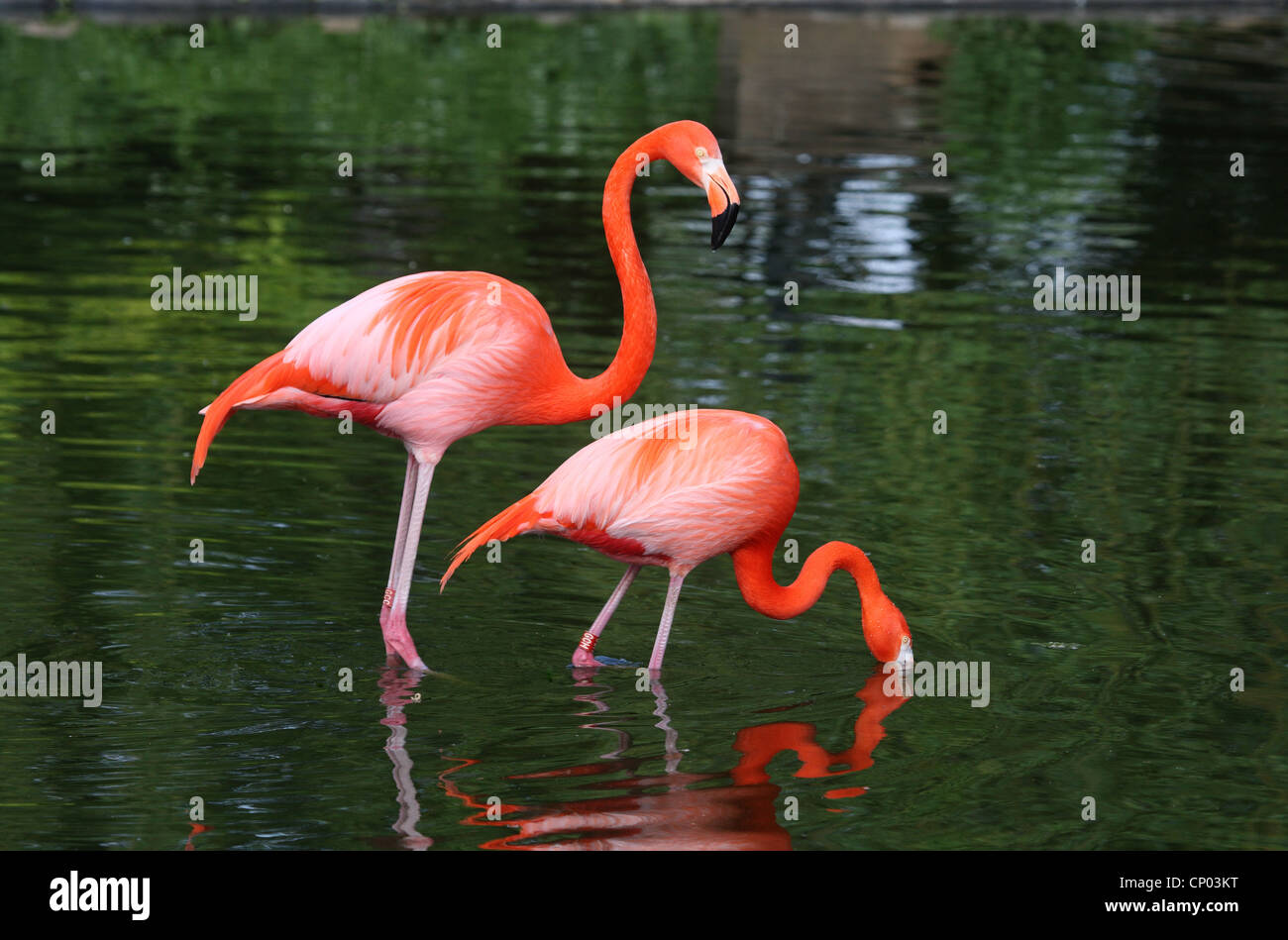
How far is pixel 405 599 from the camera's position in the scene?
6.71 metres

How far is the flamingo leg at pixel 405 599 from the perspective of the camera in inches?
263

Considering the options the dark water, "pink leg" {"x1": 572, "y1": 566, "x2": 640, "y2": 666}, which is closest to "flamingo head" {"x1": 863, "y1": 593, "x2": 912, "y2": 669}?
the dark water

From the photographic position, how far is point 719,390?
1054 cm

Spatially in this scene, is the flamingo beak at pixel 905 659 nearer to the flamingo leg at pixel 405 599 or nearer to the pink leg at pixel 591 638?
the pink leg at pixel 591 638

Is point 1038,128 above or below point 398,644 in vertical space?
above

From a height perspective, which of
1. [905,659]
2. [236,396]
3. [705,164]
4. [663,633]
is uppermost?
[705,164]

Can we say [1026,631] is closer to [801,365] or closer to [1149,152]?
[801,365]

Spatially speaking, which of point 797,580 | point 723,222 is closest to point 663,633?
point 797,580

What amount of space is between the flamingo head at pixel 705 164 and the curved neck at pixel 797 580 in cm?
112

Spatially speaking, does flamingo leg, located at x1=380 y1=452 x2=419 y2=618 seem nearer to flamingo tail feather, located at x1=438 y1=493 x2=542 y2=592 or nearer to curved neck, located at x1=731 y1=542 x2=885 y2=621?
flamingo tail feather, located at x1=438 y1=493 x2=542 y2=592

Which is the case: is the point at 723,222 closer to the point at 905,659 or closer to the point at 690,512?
the point at 690,512

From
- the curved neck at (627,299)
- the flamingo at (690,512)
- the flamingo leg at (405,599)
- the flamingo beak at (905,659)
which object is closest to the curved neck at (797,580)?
the flamingo at (690,512)

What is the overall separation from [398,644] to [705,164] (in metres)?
1.92

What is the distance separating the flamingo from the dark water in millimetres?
265
